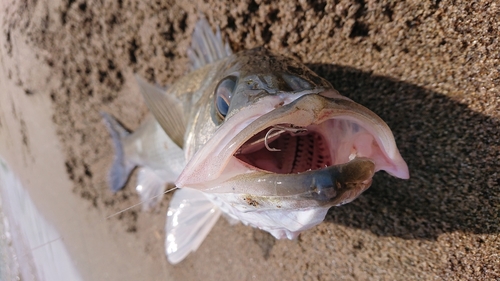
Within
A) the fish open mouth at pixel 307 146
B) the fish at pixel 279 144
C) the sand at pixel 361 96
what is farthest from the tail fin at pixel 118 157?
the fish open mouth at pixel 307 146

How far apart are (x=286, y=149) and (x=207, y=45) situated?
1.09 m

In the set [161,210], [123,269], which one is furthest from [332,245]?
[123,269]

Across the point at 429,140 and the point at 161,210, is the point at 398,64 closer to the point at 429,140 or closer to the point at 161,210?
the point at 429,140

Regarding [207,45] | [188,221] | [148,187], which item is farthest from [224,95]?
[148,187]

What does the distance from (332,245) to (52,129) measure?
10.1 feet

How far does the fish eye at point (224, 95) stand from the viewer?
1.34m

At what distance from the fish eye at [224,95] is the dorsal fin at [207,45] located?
0.72 m

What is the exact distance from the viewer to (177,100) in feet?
6.91

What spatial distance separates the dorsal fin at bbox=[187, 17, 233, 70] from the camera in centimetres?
207

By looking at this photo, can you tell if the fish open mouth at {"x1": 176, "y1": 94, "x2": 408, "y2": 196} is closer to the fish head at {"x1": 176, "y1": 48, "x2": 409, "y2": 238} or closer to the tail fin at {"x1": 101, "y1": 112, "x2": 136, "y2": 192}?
the fish head at {"x1": 176, "y1": 48, "x2": 409, "y2": 238}

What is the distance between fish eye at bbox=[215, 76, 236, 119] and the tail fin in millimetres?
1754

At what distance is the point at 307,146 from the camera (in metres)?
1.34

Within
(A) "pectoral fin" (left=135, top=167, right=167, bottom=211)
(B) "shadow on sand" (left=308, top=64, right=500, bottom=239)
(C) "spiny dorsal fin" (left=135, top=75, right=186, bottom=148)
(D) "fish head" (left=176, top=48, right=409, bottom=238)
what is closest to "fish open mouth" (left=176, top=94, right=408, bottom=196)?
(D) "fish head" (left=176, top=48, right=409, bottom=238)

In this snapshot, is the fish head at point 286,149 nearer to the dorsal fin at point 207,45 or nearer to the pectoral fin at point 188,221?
the dorsal fin at point 207,45
